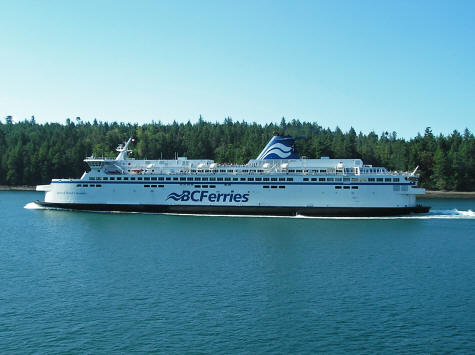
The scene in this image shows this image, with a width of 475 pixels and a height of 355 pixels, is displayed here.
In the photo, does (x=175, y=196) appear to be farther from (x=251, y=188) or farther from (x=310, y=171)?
(x=310, y=171)

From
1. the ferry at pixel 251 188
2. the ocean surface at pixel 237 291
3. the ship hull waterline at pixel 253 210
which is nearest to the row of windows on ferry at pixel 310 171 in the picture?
the ferry at pixel 251 188

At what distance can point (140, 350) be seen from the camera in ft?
45.9

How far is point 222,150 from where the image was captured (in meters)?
104

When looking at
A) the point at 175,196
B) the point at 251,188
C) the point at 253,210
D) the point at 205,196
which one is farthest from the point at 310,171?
the point at 175,196

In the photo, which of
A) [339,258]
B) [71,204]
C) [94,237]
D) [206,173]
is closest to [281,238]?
[339,258]

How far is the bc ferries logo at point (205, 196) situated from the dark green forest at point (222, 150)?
132 ft

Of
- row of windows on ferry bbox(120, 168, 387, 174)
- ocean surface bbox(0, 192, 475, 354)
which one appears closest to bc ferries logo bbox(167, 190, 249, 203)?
row of windows on ferry bbox(120, 168, 387, 174)

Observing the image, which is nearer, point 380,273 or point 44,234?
point 380,273

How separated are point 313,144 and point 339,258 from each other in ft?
226

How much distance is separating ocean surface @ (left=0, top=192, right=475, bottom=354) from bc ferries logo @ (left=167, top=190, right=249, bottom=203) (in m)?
10.2

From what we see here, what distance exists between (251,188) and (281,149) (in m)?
5.61

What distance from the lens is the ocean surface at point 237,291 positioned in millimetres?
14727

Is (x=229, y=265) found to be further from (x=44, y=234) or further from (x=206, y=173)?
(x=206, y=173)

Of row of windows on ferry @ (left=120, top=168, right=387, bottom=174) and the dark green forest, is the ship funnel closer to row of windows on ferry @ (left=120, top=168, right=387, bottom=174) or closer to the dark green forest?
row of windows on ferry @ (left=120, top=168, right=387, bottom=174)
